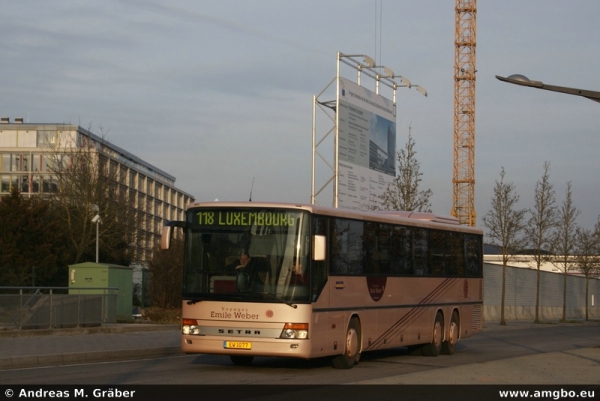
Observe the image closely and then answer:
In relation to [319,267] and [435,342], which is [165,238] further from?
[435,342]

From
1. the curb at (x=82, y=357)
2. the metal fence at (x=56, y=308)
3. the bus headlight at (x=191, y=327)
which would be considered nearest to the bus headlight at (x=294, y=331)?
the bus headlight at (x=191, y=327)

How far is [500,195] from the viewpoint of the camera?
49844 millimetres

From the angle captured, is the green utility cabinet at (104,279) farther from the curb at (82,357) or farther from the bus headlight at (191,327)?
the bus headlight at (191,327)

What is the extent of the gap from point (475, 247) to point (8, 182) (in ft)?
242

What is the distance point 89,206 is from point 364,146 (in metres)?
20.4

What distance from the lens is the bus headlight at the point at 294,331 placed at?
54.7ft

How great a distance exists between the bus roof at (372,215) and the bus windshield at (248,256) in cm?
12

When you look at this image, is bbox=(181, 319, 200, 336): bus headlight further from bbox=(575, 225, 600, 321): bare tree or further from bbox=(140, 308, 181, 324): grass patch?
bbox=(575, 225, 600, 321): bare tree

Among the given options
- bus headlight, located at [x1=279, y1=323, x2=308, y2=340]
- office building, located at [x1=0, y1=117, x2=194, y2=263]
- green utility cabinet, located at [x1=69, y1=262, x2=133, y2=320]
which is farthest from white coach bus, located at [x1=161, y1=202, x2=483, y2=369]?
office building, located at [x1=0, y1=117, x2=194, y2=263]

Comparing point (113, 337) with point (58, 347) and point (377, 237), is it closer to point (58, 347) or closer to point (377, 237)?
point (58, 347)

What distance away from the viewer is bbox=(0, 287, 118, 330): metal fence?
2639 cm

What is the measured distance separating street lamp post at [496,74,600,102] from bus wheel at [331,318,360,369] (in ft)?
19.7

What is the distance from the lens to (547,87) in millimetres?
19797
